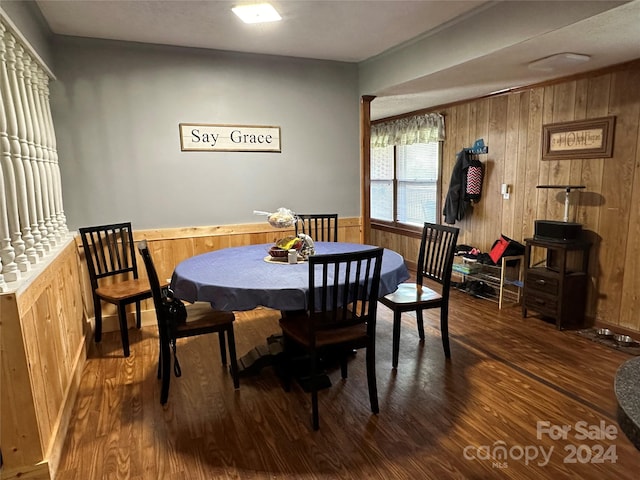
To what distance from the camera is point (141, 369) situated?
2.86 m

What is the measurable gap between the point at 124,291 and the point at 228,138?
5.21 feet

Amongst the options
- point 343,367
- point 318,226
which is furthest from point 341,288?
point 318,226

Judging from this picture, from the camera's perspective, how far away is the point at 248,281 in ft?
7.26

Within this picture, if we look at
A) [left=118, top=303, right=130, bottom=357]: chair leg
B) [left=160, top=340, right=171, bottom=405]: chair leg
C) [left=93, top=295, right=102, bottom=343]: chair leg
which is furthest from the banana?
[left=93, top=295, right=102, bottom=343]: chair leg

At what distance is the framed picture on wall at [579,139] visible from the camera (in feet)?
10.9

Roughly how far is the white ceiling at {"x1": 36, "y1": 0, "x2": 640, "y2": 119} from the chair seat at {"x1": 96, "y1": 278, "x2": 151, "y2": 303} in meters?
1.91

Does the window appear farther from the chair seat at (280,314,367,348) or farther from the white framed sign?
the chair seat at (280,314,367,348)

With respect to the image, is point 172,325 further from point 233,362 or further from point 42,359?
point 42,359

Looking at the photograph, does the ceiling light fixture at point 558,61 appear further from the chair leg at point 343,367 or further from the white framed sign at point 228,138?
the chair leg at point 343,367

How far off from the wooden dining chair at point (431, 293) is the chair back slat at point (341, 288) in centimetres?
57

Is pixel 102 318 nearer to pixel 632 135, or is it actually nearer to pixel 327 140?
pixel 327 140

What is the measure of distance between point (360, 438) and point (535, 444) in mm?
846

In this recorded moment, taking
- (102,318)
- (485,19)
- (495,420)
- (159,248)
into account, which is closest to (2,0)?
(159,248)

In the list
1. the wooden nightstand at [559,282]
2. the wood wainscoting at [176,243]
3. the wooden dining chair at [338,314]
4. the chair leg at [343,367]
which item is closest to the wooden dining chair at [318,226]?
the wood wainscoting at [176,243]
